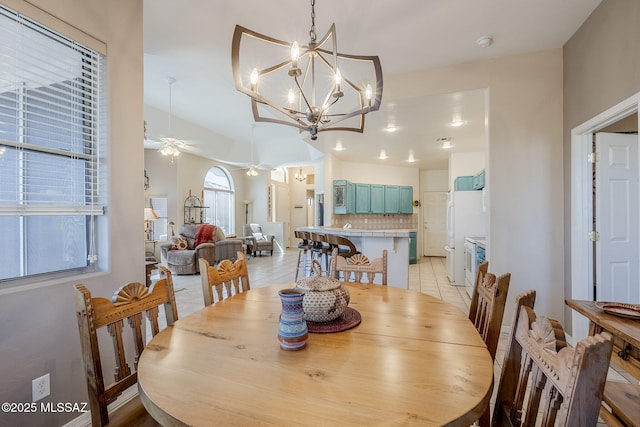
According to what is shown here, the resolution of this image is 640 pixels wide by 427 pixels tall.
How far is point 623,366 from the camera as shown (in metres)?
1.38

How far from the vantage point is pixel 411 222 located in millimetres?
8125

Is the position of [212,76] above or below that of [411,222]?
above

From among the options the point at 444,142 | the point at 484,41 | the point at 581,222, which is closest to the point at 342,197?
the point at 444,142

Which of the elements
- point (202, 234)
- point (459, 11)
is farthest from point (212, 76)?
point (202, 234)

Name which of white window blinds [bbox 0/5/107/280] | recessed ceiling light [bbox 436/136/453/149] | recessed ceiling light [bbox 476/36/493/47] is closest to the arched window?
recessed ceiling light [bbox 436/136/453/149]

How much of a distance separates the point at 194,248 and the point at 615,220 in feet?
21.7

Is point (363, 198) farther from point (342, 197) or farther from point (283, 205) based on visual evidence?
point (283, 205)

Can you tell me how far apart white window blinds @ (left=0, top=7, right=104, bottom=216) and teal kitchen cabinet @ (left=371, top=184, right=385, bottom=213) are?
6253mm

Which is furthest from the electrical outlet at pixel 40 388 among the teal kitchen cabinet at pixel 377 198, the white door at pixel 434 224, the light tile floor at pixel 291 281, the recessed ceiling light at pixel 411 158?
the white door at pixel 434 224

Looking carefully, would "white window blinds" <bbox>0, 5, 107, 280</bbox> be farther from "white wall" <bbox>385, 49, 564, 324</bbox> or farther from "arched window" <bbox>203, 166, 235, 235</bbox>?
"arched window" <bbox>203, 166, 235, 235</bbox>

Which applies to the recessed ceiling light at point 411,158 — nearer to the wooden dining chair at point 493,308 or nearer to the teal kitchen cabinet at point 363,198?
the teal kitchen cabinet at point 363,198

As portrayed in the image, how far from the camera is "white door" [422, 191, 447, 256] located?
8375 mm

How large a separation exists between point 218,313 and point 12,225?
1158mm

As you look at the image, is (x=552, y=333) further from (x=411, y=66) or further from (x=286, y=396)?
(x=411, y=66)
